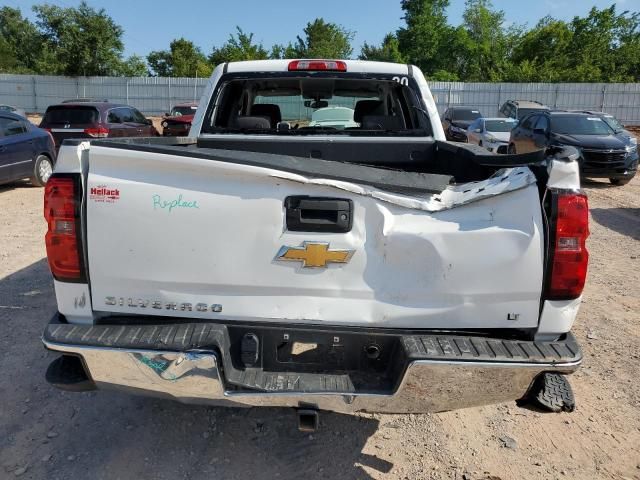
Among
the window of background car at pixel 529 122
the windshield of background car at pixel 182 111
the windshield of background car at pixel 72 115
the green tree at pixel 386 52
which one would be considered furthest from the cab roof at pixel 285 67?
the green tree at pixel 386 52

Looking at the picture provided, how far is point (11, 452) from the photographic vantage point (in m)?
2.89

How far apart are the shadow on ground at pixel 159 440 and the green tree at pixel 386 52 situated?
54.8 meters

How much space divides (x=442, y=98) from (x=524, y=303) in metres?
33.1

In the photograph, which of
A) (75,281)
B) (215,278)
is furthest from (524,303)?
(75,281)

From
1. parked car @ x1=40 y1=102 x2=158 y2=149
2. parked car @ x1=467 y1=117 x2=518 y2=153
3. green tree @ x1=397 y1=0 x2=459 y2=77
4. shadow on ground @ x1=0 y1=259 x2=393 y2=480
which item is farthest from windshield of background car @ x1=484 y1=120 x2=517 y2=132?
green tree @ x1=397 y1=0 x2=459 y2=77

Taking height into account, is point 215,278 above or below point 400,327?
above

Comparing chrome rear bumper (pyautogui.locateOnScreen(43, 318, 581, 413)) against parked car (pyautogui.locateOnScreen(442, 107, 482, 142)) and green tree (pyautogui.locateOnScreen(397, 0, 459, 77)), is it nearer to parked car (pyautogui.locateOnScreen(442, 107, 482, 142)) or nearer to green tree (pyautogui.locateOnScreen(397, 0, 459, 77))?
parked car (pyautogui.locateOnScreen(442, 107, 482, 142))

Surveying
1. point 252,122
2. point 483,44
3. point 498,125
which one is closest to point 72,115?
point 252,122

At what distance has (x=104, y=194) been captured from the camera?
7.22 feet

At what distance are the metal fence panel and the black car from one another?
1881cm

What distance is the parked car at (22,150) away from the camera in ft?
33.4

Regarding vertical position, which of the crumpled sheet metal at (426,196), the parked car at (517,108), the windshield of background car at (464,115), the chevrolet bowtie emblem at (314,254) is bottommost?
the chevrolet bowtie emblem at (314,254)

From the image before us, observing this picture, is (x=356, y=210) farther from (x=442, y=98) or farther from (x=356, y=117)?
(x=442, y=98)

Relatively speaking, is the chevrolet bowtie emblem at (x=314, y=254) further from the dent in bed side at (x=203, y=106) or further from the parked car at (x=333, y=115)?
the parked car at (x=333, y=115)
